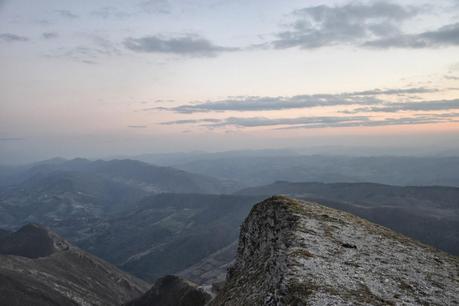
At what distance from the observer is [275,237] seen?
28.1m

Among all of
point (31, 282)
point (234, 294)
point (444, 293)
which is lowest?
point (31, 282)

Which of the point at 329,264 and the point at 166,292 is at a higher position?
the point at 329,264

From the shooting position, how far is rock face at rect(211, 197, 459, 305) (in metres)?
18.4

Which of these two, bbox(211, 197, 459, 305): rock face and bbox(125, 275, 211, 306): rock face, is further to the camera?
bbox(125, 275, 211, 306): rock face

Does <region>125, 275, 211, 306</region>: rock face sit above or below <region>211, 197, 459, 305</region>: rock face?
below

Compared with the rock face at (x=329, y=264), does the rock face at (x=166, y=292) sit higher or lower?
lower

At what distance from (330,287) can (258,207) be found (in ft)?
50.4

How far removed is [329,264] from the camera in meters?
21.4

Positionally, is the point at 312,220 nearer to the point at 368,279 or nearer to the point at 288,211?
the point at 288,211

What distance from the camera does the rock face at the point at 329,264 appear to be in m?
18.4

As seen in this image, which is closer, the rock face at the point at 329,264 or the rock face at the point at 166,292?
the rock face at the point at 329,264

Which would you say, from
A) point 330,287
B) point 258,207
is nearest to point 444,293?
point 330,287

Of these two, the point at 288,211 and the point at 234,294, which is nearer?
the point at 234,294

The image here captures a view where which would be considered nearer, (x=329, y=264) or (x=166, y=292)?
(x=329, y=264)
